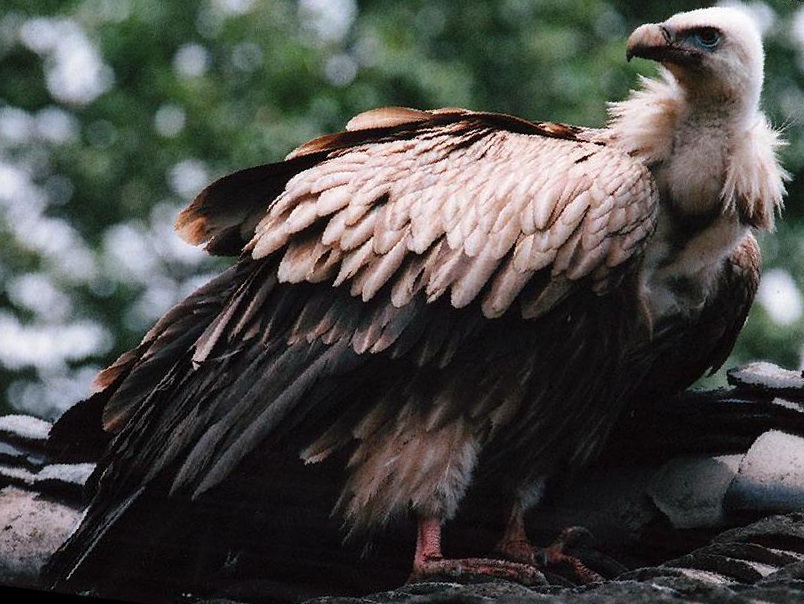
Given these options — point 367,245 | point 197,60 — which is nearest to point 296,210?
point 367,245

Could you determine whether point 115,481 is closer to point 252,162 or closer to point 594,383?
point 594,383

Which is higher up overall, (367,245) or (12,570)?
(367,245)

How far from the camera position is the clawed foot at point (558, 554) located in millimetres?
3484

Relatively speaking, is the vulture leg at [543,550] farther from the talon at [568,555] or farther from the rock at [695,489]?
the rock at [695,489]

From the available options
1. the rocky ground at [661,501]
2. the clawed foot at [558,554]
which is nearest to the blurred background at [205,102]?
the rocky ground at [661,501]

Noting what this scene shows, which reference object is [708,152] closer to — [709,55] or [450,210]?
[709,55]

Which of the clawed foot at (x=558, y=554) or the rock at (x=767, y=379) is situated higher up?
the rock at (x=767, y=379)

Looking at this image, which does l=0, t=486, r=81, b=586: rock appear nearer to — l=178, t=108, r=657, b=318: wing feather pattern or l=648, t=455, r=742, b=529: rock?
l=178, t=108, r=657, b=318: wing feather pattern

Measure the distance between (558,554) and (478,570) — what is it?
370mm

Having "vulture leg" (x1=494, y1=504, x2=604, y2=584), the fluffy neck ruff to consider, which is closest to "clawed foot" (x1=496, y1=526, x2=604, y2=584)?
"vulture leg" (x1=494, y1=504, x2=604, y2=584)

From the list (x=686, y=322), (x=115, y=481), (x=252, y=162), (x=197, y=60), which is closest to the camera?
(x=115, y=481)

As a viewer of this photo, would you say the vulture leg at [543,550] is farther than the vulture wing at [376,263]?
Yes

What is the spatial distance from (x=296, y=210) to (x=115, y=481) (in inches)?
31.3

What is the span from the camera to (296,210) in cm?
360
